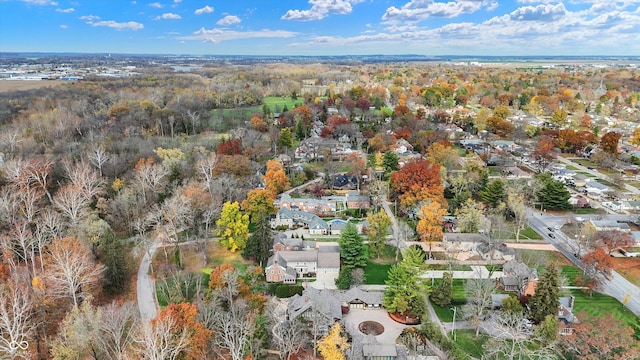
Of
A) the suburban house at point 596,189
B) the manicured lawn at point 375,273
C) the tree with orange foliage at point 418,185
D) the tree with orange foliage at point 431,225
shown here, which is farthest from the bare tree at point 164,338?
the suburban house at point 596,189

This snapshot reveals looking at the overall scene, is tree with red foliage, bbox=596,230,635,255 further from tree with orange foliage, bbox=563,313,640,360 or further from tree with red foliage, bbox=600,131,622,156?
tree with red foliage, bbox=600,131,622,156

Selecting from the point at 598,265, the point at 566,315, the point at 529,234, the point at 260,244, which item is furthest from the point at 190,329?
the point at 529,234

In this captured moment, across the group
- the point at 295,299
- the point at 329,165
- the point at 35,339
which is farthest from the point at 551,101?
the point at 35,339

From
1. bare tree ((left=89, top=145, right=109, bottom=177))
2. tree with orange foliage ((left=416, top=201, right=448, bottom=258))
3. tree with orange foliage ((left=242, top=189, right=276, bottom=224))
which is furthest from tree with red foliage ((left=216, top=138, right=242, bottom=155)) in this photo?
tree with orange foliage ((left=416, top=201, right=448, bottom=258))

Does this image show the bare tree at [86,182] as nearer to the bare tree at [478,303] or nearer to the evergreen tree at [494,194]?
the bare tree at [478,303]

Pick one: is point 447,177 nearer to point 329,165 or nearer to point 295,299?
point 329,165

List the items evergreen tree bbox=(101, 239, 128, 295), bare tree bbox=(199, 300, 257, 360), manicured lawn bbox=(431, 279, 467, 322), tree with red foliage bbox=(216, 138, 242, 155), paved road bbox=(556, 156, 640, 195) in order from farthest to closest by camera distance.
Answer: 1. tree with red foliage bbox=(216, 138, 242, 155)
2. paved road bbox=(556, 156, 640, 195)
3. evergreen tree bbox=(101, 239, 128, 295)
4. manicured lawn bbox=(431, 279, 467, 322)
5. bare tree bbox=(199, 300, 257, 360)
